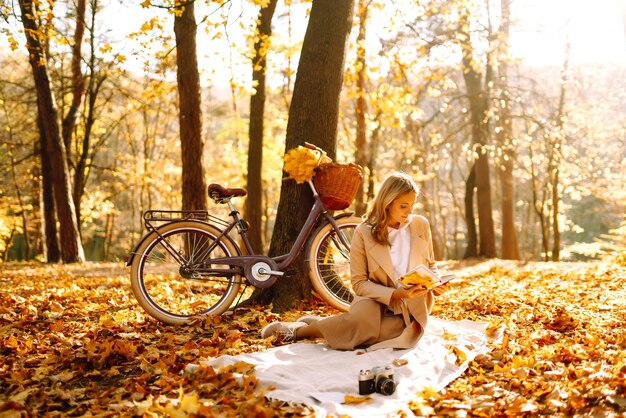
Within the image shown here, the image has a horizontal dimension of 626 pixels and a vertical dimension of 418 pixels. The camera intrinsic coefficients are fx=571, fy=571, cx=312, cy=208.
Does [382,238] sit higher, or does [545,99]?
[545,99]

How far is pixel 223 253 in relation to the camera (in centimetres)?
529

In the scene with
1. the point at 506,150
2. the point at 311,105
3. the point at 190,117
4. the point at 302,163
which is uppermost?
the point at 506,150

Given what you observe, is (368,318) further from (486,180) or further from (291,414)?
(486,180)

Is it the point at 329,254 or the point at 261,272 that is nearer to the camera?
the point at 261,272

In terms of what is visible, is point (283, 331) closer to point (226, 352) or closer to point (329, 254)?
point (226, 352)

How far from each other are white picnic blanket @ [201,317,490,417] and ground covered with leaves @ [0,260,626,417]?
0.10 metres

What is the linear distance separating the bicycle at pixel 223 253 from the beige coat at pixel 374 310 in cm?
103

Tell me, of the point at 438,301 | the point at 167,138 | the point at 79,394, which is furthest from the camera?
the point at 167,138

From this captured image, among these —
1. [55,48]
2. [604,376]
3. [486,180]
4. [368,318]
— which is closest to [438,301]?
[368,318]

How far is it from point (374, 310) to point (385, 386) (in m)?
0.94

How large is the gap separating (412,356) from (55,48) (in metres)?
14.7

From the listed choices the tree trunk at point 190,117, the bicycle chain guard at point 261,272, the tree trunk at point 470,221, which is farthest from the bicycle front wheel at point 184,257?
the tree trunk at point 470,221

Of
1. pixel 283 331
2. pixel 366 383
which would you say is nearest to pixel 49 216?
pixel 283 331

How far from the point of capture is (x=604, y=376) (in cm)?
333
